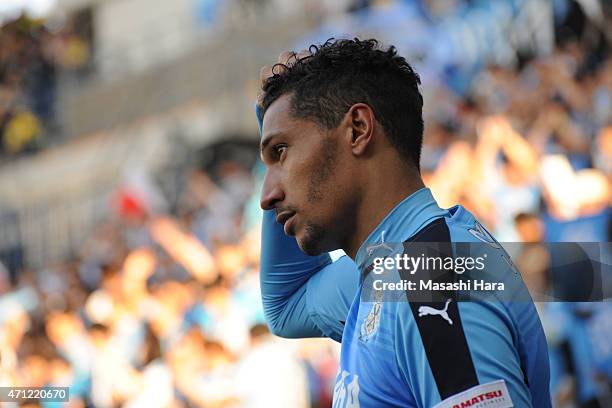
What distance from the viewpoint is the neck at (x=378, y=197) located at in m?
2.30

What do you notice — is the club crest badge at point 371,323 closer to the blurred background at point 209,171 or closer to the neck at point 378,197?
the neck at point 378,197

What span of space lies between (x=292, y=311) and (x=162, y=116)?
1411cm

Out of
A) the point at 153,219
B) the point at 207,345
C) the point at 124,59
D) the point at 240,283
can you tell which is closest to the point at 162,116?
the point at 124,59

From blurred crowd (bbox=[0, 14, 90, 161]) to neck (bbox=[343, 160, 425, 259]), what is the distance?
1628cm

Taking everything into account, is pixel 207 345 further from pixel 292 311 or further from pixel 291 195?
pixel 291 195

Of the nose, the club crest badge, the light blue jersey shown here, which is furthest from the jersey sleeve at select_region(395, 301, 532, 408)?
the nose

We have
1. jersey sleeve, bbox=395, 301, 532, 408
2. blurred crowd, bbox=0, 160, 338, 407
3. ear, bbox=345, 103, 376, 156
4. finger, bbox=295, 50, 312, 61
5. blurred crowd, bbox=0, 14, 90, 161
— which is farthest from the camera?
blurred crowd, bbox=0, 14, 90, 161

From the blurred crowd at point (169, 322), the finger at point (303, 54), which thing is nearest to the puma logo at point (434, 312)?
the finger at point (303, 54)

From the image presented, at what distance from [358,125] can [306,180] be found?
15 cm

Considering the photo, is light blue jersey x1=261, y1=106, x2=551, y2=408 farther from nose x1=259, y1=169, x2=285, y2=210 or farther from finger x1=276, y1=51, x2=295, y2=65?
finger x1=276, y1=51, x2=295, y2=65

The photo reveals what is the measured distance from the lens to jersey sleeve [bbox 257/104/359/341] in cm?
275

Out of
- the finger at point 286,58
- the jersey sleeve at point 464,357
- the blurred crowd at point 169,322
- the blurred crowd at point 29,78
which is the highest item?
the blurred crowd at point 29,78

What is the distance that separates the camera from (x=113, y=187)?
15.9m

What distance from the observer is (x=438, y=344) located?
75.4 inches
